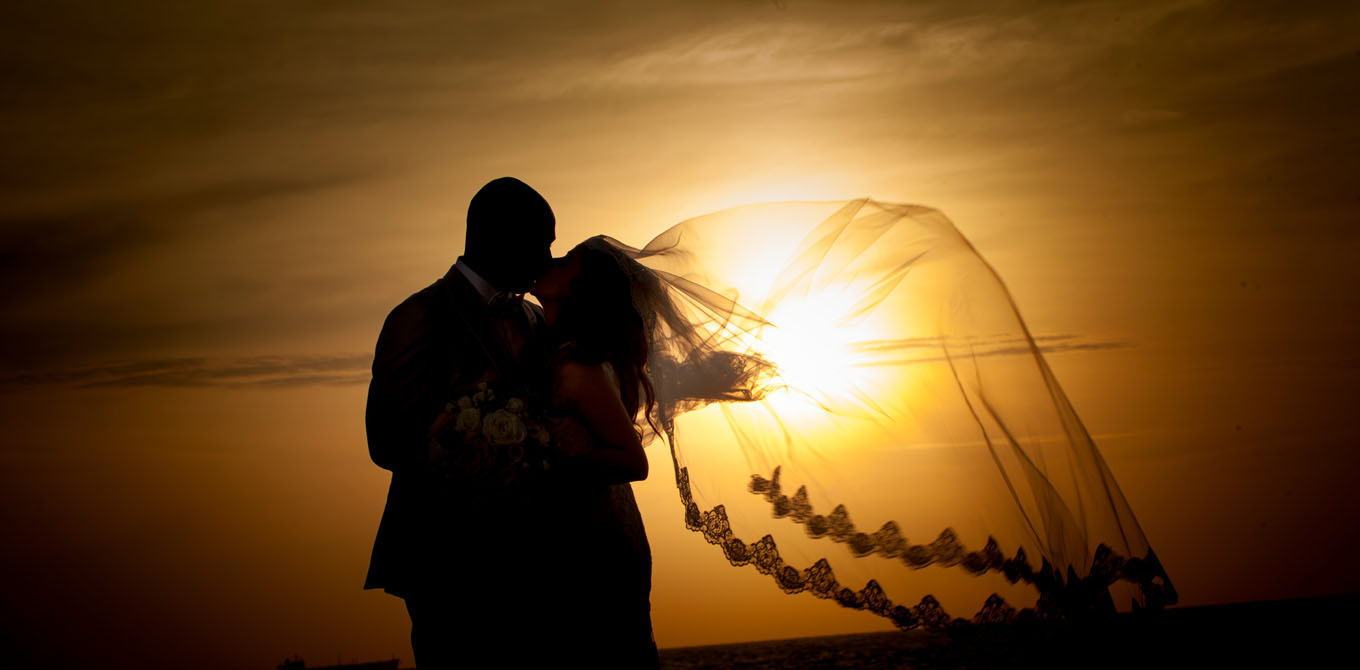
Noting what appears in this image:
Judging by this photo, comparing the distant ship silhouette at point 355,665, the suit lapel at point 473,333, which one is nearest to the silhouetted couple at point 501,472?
the suit lapel at point 473,333

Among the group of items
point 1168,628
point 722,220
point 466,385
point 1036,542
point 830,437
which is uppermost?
point 722,220

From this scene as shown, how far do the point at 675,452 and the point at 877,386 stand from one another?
0.64 m

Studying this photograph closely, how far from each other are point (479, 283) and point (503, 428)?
16.7 inches

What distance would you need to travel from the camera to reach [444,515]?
7.57 ft

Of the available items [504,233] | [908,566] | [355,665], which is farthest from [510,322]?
[355,665]

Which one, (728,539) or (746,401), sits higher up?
(746,401)

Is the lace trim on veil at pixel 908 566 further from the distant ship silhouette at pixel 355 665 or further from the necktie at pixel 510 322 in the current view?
the distant ship silhouette at pixel 355 665

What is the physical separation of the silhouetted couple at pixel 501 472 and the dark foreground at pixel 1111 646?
0.95 meters

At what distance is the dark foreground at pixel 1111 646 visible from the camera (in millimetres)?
2141

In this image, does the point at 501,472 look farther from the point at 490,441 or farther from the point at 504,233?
the point at 504,233

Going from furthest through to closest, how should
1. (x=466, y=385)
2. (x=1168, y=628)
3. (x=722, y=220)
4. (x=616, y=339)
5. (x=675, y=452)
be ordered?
1. (x=722, y=220)
2. (x=675, y=452)
3. (x=616, y=339)
4. (x=466, y=385)
5. (x=1168, y=628)

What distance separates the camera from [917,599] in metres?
2.32

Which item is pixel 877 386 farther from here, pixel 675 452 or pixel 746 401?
pixel 675 452

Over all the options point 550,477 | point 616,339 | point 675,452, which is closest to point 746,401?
point 675,452
